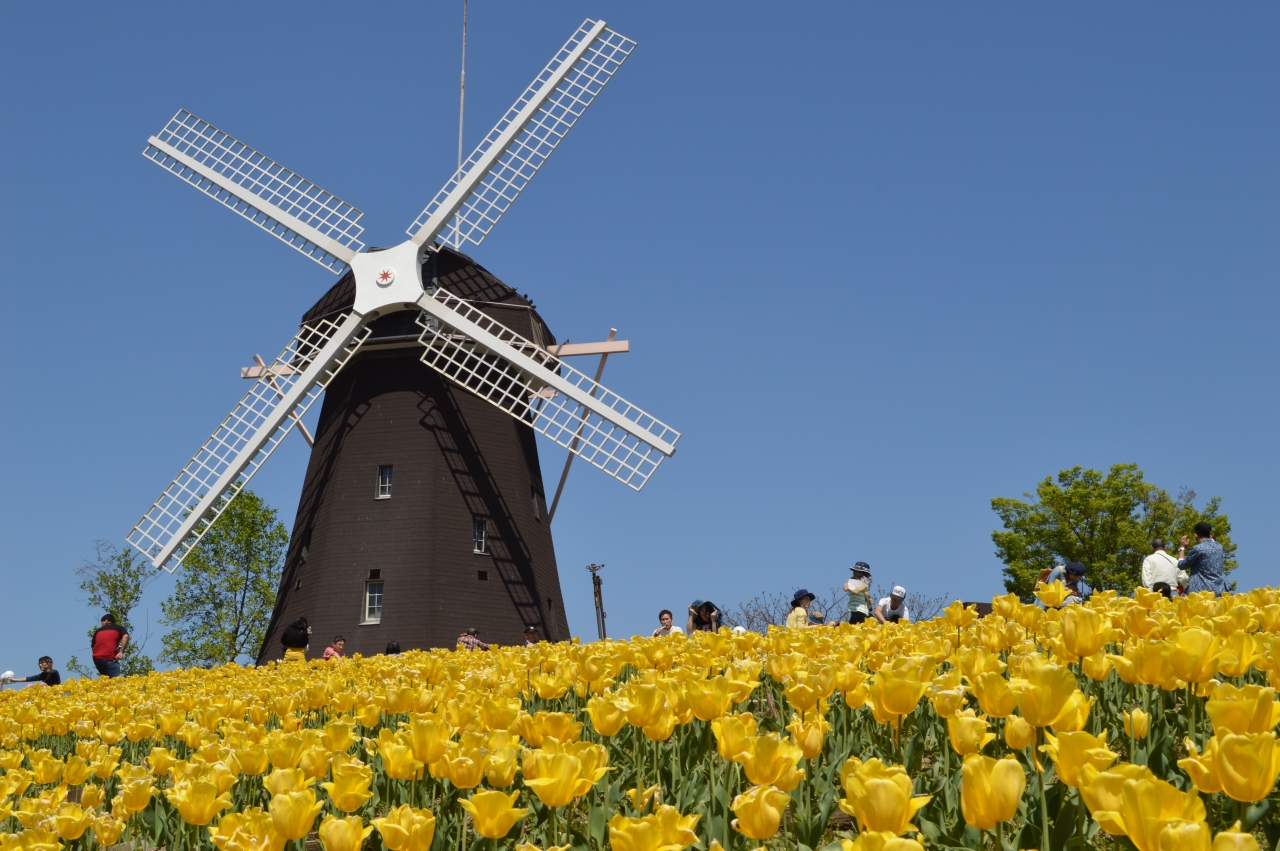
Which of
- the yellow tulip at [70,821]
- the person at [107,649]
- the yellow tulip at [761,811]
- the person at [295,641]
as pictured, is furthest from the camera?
the person at [107,649]

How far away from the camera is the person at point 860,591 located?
1526 centimetres

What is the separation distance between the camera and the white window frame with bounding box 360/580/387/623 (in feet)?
70.4

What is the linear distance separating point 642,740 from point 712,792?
90 centimetres

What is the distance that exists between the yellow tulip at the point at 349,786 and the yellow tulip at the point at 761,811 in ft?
3.93

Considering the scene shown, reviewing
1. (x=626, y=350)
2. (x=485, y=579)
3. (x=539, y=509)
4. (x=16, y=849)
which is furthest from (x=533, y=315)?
(x=16, y=849)

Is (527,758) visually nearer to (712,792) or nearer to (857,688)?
(712,792)

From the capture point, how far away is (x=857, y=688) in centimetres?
383

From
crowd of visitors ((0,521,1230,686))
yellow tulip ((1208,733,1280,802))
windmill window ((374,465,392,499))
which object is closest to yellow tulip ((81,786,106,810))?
yellow tulip ((1208,733,1280,802))

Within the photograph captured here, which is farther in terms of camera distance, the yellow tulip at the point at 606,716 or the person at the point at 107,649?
the person at the point at 107,649

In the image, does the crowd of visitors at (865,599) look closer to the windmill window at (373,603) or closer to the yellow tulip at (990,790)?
the windmill window at (373,603)

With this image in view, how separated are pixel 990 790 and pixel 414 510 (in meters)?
20.7

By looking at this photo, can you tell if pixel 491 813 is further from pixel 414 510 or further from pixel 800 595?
pixel 414 510

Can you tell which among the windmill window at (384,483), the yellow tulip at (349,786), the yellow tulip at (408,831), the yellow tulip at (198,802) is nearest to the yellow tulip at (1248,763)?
the yellow tulip at (408,831)

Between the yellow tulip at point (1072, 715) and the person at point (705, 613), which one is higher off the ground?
the person at point (705, 613)
